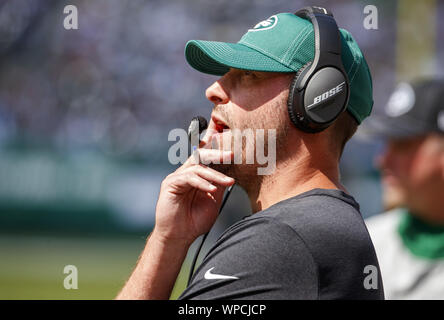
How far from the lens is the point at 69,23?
26.2 ft

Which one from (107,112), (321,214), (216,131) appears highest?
(107,112)

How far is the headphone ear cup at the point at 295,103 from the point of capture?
1.56m

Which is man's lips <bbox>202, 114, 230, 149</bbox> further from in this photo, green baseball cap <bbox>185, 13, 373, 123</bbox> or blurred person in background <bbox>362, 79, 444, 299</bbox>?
blurred person in background <bbox>362, 79, 444, 299</bbox>

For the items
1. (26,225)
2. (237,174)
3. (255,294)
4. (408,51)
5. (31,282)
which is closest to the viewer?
(255,294)

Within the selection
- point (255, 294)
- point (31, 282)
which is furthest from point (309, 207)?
point (31, 282)

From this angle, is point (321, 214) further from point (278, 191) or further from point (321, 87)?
point (321, 87)

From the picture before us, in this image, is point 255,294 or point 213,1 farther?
point 213,1

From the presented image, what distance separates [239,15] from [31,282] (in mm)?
4958

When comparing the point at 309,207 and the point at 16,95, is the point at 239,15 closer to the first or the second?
the point at 16,95

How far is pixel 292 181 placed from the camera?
63.7 inches

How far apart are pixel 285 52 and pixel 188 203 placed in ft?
1.84

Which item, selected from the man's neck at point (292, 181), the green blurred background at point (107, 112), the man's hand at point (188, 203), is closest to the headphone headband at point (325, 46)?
the man's neck at point (292, 181)

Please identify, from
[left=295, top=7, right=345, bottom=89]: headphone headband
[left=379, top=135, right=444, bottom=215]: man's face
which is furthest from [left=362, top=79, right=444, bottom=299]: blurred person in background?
[left=295, top=7, right=345, bottom=89]: headphone headband

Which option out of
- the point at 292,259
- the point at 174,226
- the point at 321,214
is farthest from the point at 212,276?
the point at 174,226
